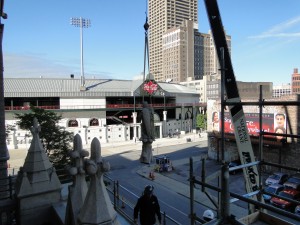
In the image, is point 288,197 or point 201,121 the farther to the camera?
point 201,121

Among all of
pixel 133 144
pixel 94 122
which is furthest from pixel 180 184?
pixel 94 122

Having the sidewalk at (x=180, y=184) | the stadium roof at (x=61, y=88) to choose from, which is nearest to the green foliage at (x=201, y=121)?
the stadium roof at (x=61, y=88)

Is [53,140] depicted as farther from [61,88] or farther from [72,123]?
[61,88]

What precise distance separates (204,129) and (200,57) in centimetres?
10574

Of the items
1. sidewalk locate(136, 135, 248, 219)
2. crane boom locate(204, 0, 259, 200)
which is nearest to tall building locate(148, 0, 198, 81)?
sidewalk locate(136, 135, 248, 219)

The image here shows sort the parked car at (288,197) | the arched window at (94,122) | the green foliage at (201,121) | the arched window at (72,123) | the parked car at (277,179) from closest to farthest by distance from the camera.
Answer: the parked car at (288,197) → the parked car at (277,179) → the arched window at (72,123) → the arched window at (94,122) → the green foliage at (201,121)

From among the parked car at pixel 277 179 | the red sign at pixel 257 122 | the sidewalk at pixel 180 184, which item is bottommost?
the sidewalk at pixel 180 184

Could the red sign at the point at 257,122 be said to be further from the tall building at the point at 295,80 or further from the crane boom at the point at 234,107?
the tall building at the point at 295,80

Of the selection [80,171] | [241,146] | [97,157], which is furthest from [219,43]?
[80,171]

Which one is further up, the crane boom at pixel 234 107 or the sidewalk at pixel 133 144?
the crane boom at pixel 234 107

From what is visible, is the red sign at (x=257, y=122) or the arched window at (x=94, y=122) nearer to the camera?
the red sign at (x=257, y=122)

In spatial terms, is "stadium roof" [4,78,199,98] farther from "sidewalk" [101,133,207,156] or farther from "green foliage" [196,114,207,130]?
"green foliage" [196,114,207,130]

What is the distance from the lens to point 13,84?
5716 cm

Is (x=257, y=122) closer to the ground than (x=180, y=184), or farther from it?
farther from it
